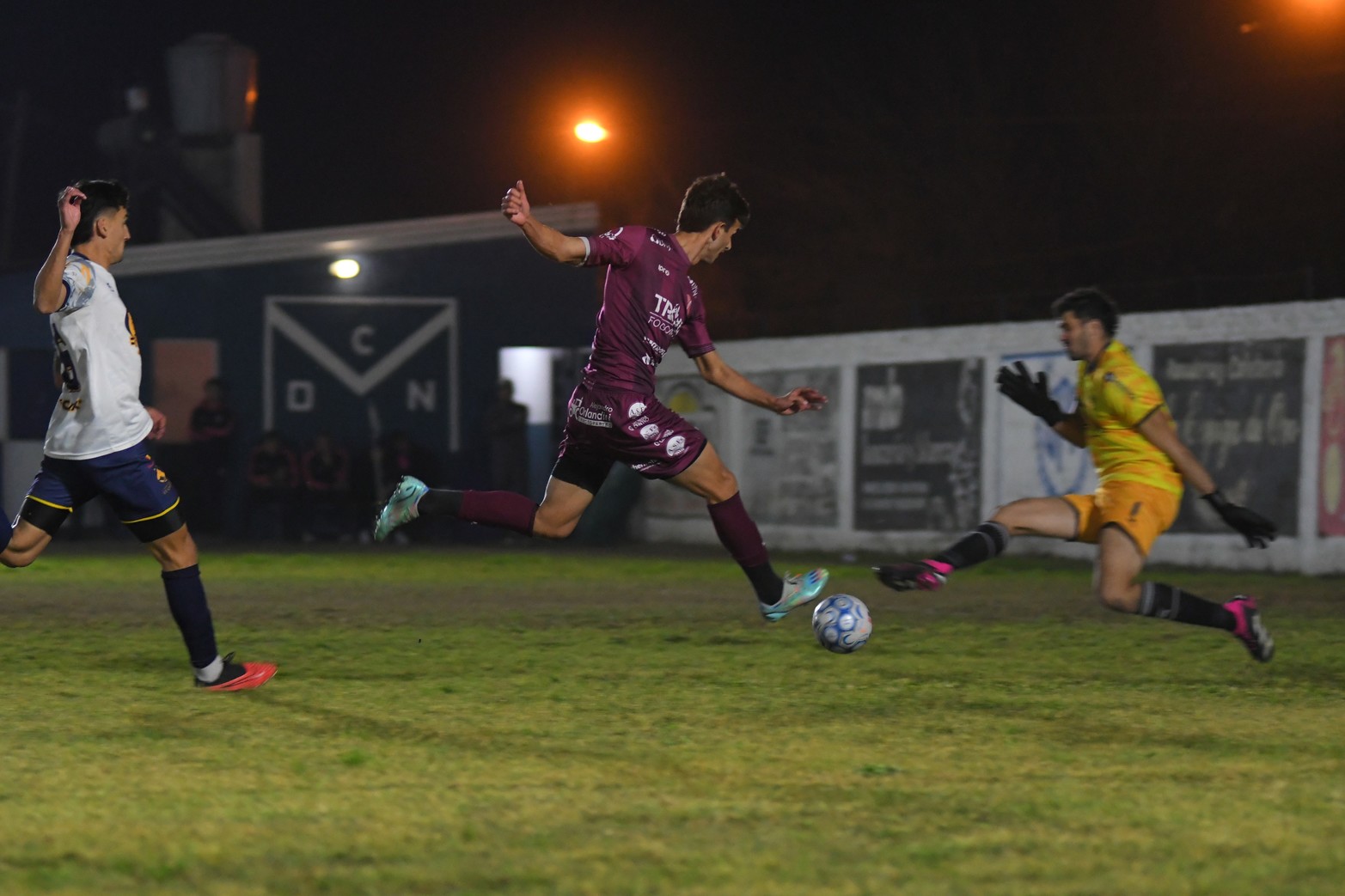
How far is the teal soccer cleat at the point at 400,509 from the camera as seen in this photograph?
8109 millimetres

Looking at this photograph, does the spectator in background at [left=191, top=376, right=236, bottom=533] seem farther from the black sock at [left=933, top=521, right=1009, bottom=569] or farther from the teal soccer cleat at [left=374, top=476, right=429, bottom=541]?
the black sock at [left=933, top=521, right=1009, bottom=569]

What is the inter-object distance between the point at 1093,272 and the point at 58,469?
28.5 metres

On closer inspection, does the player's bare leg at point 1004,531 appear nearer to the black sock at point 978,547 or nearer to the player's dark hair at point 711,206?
the black sock at point 978,547

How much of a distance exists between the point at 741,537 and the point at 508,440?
13.9 meters

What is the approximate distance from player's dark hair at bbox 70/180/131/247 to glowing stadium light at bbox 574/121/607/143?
15999mm

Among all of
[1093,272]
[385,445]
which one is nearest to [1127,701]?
[385,445]

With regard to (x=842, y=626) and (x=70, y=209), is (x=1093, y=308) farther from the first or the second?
(x=70, y=209)

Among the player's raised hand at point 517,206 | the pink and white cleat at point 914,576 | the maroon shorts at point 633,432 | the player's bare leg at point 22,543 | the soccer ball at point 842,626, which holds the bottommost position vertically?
the soccer ball at point 842,626

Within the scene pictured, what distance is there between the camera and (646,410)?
7785mm

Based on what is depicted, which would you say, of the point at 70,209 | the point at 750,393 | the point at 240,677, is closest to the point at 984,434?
the point at 750,393

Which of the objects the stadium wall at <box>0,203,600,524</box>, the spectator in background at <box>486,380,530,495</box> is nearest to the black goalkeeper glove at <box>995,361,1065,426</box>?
the spectator in background at <box>486,380,530,495</box>

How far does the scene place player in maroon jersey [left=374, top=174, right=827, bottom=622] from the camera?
25.6 feet

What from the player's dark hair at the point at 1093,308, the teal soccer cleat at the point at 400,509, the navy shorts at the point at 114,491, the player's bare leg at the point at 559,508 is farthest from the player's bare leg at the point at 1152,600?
the navy shorts at the point at 114,491

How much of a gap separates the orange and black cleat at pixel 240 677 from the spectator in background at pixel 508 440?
14124mm
